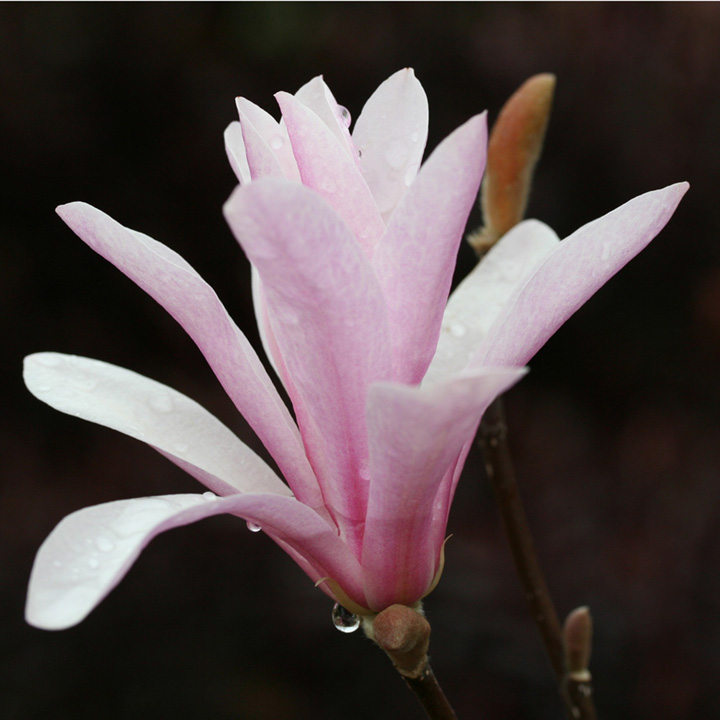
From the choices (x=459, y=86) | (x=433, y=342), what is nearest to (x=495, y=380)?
(x=433, y=342)

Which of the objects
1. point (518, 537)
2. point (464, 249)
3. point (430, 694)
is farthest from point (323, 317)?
point (464, 249)

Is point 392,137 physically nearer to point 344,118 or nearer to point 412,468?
point 344,118

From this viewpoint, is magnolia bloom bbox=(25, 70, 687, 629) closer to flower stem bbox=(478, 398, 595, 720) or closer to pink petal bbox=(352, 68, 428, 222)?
pink petal bbox=(352, 68, 428, 222)

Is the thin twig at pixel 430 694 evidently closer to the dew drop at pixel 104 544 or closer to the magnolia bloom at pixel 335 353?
the magnolia bloom at pixel 335 353

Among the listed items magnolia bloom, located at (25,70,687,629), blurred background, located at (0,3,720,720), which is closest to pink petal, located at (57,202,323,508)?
magnolia bloom, located at (25,70,687,629)

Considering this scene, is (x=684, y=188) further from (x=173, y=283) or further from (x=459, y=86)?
(x=459, y=86)

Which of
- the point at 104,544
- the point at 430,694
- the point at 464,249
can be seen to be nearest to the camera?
the point at 104,544

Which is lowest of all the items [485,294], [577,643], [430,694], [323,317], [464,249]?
[464,249]
